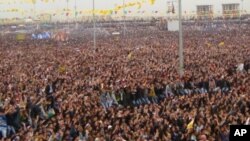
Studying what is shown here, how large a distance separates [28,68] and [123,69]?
17.0 feet

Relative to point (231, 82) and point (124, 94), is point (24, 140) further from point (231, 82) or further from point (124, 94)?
point (231, 82)

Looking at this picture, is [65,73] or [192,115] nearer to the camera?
[192,115]

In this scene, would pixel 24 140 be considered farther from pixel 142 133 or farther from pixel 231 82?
pixel 231 82

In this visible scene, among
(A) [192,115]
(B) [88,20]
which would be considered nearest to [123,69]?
(A) [192,115]

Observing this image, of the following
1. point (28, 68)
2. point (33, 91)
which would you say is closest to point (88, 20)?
point (28, 68)

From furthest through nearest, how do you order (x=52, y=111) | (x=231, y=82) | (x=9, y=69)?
(x=9, y=69) < (x=231, y=82) < (x=52, y=111)

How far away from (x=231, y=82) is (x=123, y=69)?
6379mm

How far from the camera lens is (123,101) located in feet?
61.0

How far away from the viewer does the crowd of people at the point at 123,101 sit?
500 inches

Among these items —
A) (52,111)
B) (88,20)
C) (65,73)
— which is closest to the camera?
(52,111)

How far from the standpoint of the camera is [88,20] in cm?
11944

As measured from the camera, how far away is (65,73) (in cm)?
2439

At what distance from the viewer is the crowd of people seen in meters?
12.7

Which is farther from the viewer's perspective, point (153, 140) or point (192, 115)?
point (192, 115)
